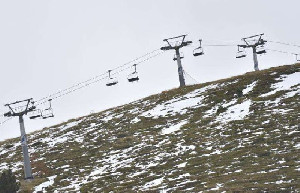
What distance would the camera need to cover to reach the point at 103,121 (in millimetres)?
57188

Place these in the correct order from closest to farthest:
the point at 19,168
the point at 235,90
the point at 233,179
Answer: the point at 233,179, the point at 19,168, the point at 235,90

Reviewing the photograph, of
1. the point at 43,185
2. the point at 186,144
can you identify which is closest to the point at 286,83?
the point at 186,144

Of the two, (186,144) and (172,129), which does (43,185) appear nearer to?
→ (186,144)

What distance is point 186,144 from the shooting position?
3875 cm

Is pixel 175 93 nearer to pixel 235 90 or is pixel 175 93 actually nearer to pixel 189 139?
pixel 235 90

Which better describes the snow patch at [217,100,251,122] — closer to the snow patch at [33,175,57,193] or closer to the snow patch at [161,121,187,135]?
the snow patch at [161,121,187,135]

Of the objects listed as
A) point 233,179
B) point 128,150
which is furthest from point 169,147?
point 233,179

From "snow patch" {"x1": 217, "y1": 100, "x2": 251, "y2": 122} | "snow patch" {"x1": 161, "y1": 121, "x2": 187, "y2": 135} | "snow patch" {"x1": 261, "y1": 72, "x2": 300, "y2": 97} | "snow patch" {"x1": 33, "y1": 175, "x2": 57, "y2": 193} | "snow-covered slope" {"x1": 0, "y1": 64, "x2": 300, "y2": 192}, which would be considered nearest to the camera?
"snow-covered slope" {"x1": 0, "y1": 64, "x2": 300, "y2": 192}

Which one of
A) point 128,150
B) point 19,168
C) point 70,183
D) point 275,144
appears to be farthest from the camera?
point 19,168

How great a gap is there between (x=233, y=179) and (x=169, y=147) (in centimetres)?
1418

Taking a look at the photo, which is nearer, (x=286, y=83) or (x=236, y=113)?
(x=236, y=113)

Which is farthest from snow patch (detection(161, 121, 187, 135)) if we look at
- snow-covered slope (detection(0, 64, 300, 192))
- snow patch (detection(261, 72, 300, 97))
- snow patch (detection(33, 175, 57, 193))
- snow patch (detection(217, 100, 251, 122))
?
snow patch (detection(33, 175, 57, 193))

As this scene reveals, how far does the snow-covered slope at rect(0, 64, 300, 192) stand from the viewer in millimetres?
27500

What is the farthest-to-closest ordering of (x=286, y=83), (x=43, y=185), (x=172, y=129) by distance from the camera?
1. (x=286, y=83)
2. (x=172, y=129)
3. (x=43, y=185)
